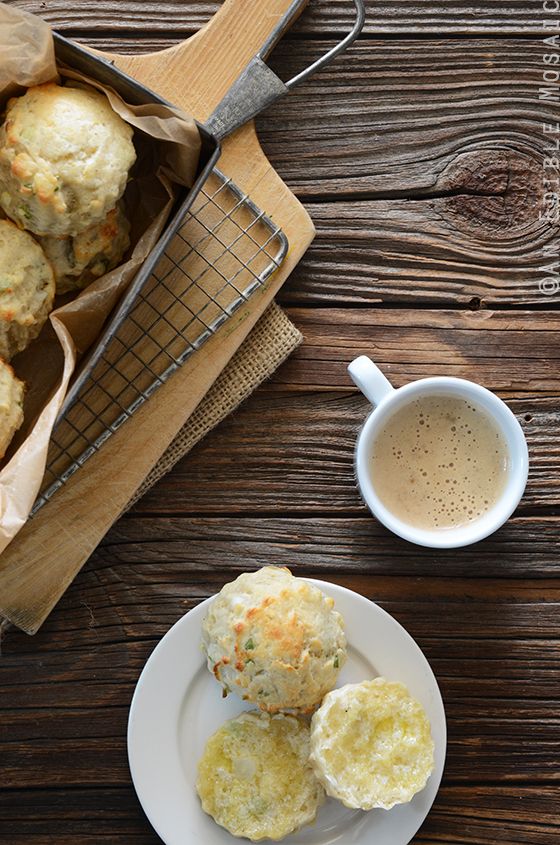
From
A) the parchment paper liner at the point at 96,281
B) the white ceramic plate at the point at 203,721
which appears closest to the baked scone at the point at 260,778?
the white ceramic plate at the point at 203,721

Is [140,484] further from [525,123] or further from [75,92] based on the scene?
[525,123]

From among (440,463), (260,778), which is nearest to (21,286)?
(440,463)

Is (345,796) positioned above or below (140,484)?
below

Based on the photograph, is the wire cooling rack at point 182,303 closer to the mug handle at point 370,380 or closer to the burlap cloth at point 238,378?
the burlap cloth at point 238,378

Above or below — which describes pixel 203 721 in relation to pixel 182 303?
below

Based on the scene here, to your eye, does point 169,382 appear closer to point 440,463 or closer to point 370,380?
point 370,380

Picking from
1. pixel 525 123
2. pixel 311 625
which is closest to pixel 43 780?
Answer: pixel 311 625
